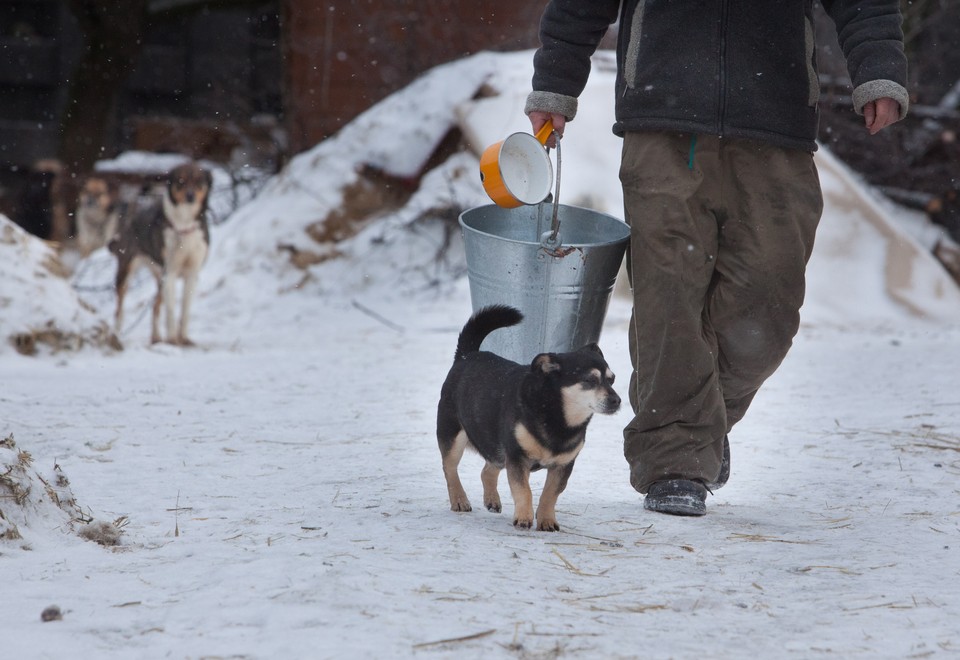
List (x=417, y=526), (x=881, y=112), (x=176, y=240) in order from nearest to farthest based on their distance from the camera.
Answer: (x=417, y=526) < (x=881, y=112) < (x=176, y=240)

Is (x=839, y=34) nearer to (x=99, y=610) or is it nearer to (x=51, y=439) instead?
(x=99, y=610)

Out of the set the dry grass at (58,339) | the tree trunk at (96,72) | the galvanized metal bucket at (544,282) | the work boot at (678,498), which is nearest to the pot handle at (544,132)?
the galvanized metal bucket at (544,282)

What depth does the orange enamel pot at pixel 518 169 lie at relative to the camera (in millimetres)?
3514

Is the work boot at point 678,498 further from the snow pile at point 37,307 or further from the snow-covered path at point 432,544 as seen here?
the snow pile at point 37,307

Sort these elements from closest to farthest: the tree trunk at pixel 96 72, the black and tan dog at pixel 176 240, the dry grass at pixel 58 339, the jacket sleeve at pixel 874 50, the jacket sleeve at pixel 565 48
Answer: the jacket sleeve at pixel 874 50 → the jacket sleeve at pixel 565 48 → the dry grass at pixel 58 339 → the black and tan dog at pixel 176 240 → the tree trunk at pixel 96 72

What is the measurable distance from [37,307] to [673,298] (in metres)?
4.89

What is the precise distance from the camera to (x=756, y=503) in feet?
12.4

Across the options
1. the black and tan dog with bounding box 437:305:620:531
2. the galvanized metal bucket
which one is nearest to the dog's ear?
the black and tan dog with bounding box 437:305:620:531

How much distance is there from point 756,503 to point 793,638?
1456 millimetres

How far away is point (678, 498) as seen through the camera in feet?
11.3

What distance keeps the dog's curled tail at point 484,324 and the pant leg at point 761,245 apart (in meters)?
0.66

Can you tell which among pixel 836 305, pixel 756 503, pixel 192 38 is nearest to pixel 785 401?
pixel 756 503

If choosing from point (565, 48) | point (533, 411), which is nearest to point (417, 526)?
point (533, 411)

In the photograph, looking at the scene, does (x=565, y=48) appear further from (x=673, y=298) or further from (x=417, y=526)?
(x=417, y=526)
